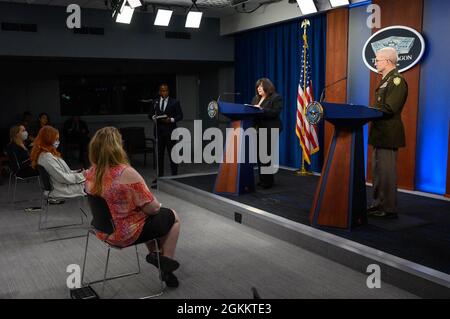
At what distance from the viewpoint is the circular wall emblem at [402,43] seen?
539 cm

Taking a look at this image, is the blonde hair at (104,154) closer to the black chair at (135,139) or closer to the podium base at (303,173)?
the podium base at (303,173)

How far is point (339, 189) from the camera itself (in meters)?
3.89

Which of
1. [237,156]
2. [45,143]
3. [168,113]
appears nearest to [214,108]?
[237,156]

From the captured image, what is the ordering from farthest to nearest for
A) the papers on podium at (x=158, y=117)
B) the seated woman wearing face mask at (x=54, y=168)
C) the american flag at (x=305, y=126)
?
1. the american flag at (x=305, y=126)
2. the papers on podium at (x=158, y=117)
3. the seated woman wearing face mask at (x=54, y=168)

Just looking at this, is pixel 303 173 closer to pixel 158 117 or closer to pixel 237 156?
pixel 237 156

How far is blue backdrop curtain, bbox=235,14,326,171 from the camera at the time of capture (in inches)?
274

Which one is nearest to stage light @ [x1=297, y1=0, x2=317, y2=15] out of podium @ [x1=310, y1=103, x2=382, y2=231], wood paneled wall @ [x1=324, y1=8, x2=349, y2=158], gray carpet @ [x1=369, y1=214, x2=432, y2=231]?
wood paneled wall @ [x1=324, y1=8, x2=349, y2=158]

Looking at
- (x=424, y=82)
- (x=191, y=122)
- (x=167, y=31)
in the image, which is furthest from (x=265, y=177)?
(x=191, y=122)

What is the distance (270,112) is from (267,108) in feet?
0.20

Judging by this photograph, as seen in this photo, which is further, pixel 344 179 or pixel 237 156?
pixel 237 156

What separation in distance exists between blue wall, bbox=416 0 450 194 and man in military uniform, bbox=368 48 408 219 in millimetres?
1482

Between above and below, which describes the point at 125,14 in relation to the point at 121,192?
above

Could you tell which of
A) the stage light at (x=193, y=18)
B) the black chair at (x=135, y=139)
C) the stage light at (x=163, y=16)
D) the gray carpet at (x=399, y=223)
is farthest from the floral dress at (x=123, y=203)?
the black chair at (x=135, y=139)

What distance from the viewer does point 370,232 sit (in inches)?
151
